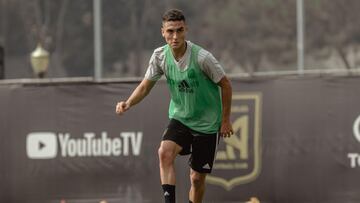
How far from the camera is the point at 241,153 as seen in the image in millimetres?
12922

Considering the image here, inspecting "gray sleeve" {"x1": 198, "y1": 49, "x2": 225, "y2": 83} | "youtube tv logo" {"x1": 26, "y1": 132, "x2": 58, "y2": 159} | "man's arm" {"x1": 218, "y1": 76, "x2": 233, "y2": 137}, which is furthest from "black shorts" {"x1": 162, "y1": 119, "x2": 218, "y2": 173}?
"youtube tv logo" {"x1": 26, "y1": 132, "x2": 58, "y2": 159}

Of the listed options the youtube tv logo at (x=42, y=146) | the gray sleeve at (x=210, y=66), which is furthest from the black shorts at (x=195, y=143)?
the youtube tv logo at (x=42, y=146)

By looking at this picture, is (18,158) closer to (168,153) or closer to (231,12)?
(168,153)

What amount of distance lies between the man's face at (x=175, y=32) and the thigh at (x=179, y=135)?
832mm

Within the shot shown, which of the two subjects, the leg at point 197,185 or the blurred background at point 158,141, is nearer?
the leg at point 197,185

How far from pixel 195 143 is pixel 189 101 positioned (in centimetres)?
47

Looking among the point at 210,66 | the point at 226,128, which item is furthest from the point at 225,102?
the point at 210,66

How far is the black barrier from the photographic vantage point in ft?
42.1

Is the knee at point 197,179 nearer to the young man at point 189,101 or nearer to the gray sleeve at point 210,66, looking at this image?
the young man at point 189,101

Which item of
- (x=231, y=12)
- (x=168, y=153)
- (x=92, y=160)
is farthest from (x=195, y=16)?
(x=168, y=153)

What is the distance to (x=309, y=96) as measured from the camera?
12.9 metres

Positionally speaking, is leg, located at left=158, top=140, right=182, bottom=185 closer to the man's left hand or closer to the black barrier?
the man's left hand

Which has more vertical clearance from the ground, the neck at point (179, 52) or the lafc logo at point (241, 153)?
the neck at point (179, 52)

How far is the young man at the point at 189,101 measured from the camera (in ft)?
32.6
